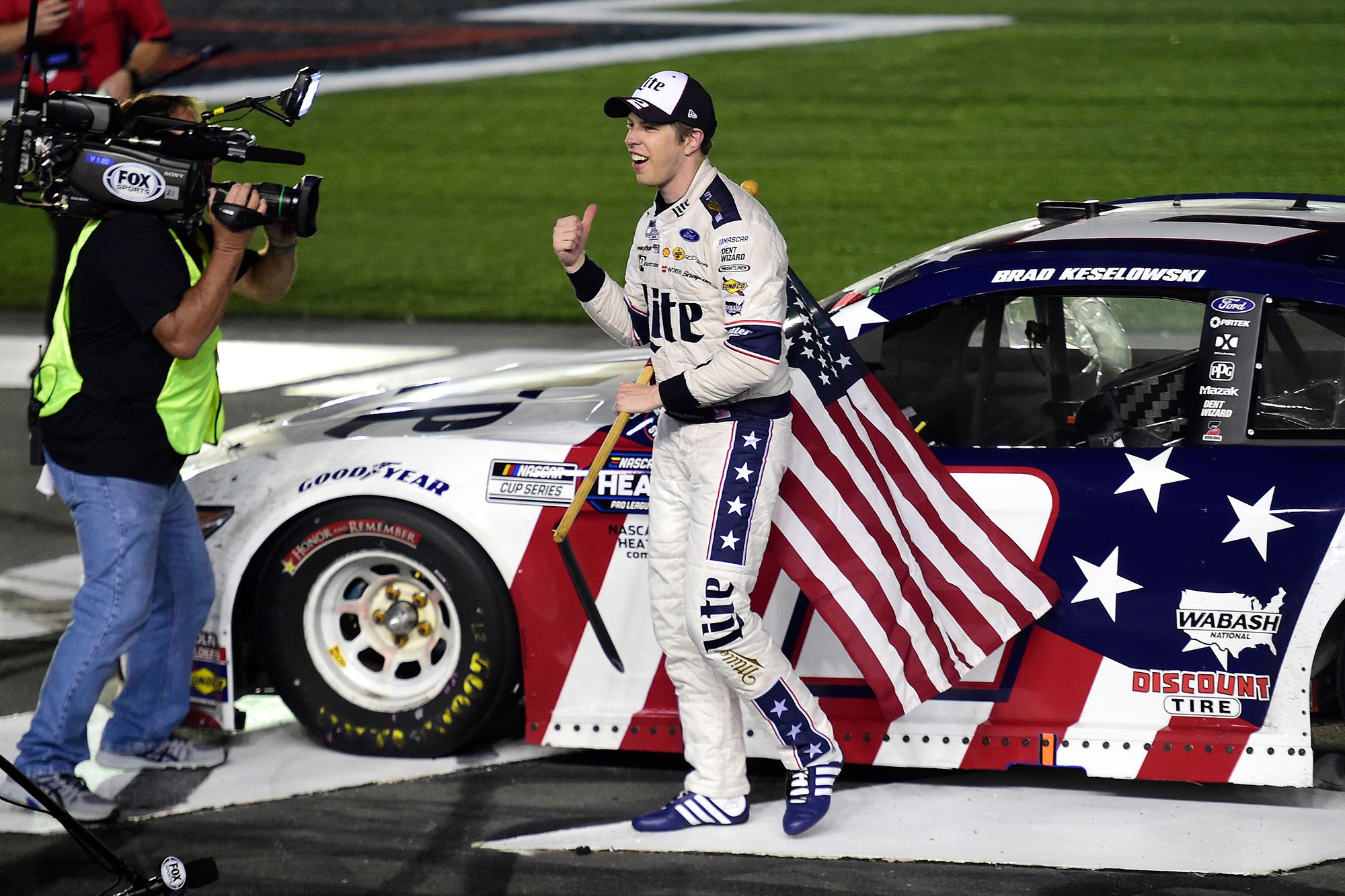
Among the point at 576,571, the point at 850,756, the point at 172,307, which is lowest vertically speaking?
the point at 850,756

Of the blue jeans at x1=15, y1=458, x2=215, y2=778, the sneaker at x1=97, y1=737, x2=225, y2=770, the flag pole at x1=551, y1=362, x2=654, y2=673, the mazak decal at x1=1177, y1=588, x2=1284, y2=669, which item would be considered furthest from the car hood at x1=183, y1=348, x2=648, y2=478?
the mazak decal at x1=1177, y1=588, x2=1284, y2=669

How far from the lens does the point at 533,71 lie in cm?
1839

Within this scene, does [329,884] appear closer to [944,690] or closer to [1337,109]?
[944,690]

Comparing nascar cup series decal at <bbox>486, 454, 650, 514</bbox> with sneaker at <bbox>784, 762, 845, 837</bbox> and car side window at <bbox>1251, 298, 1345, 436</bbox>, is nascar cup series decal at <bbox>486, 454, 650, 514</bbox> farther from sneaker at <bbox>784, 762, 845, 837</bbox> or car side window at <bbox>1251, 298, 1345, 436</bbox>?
car side window at <bbox>1251, 298, 1345, 436</bbox>

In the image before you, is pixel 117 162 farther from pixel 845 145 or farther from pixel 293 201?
pixel 845 145

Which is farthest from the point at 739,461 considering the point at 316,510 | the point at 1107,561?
the point at 316,510

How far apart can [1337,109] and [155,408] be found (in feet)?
33.8

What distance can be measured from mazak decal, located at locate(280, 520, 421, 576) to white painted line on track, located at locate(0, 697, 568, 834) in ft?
1.93

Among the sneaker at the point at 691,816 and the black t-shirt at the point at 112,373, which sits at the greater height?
the black t-shirt at the point at 112,373

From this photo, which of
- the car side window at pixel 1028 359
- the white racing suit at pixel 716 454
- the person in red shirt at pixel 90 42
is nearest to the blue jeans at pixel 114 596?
the white racing suit at pixel 716 454

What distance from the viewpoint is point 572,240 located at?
14.1ft

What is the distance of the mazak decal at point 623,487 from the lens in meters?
4.47

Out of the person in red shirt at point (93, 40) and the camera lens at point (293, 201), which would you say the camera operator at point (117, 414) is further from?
the person in red shirt at point (93, 40)

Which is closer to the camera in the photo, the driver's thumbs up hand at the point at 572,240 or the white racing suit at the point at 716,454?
the white racing suit at the point at 716,454
